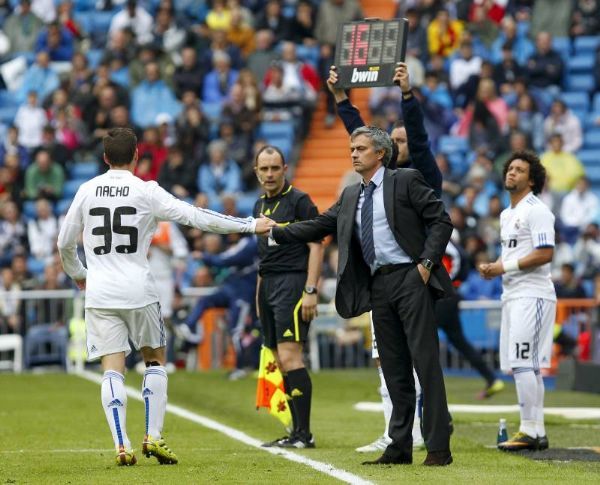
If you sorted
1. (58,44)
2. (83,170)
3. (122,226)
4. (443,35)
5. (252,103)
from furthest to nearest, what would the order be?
(58,44)
(83,170)
(443,35)
(252,103)
(122,226)

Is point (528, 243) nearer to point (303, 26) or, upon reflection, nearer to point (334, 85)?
point (334, 85)

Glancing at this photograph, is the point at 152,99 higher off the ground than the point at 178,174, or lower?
higher

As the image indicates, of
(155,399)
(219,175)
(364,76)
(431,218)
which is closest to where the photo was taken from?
(431,218)

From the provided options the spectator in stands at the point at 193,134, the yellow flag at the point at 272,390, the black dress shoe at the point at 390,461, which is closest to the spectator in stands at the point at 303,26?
the spectator in stands at the point at 193,134

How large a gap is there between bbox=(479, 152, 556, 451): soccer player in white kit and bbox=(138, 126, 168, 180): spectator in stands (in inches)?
573

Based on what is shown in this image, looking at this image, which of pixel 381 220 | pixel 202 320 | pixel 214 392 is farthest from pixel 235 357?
pixel 381 220

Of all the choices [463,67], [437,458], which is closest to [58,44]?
[463,67]

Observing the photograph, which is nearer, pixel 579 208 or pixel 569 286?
pixel 569 286

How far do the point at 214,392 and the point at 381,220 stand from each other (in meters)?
8.05

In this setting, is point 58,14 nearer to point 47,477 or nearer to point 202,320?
point 202,320

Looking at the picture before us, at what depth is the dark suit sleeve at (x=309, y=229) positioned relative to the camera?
982 centimetres

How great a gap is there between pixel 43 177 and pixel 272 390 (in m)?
15.1

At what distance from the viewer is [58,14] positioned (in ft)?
98.4

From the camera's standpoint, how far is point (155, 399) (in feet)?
31.9
